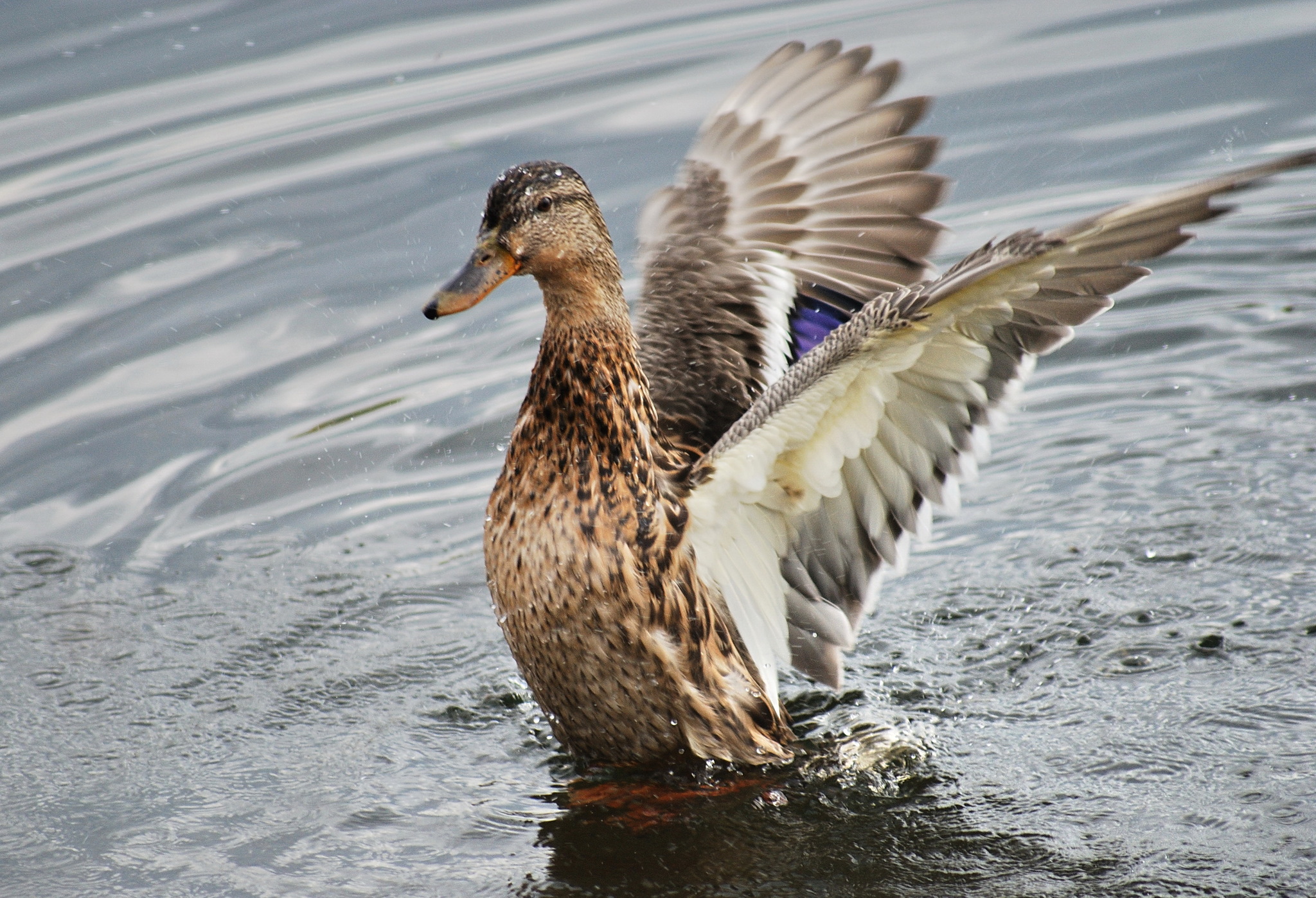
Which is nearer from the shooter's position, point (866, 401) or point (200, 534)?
point (866, 401)

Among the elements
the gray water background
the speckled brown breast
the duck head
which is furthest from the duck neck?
the gray water background

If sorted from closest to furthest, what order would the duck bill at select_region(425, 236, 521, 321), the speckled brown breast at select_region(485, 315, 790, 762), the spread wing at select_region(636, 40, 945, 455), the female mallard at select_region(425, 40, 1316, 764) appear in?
the female mallard at select_region(425, 40, 1316, 764)
the duck bill at select_region(425, 236, 521, 321)
the speckled brown breast at select_region(485, 315, 790, 762)
the spread wing at select_region(636, 40, 945, 455)

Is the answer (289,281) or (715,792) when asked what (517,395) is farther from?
(715,792)

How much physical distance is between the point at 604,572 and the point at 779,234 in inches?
75.7

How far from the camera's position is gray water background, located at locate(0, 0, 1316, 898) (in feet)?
13.9

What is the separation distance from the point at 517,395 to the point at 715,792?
10.3ft

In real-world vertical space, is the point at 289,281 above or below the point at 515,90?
below

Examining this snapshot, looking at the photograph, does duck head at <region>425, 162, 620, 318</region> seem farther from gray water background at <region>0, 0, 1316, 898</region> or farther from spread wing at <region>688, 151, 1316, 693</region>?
gray water background at <region>0, 0, 1316, 898</region>

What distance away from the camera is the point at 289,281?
8.15 meters

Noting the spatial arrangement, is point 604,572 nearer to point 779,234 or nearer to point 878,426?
point 878,426

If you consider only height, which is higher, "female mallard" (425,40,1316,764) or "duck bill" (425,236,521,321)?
"duck bill" (425,236,521,321)

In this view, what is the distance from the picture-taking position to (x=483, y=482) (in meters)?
6.68

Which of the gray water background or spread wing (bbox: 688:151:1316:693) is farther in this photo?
Answer: the gray water background

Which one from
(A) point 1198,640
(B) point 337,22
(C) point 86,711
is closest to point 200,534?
(C) point 86,711
